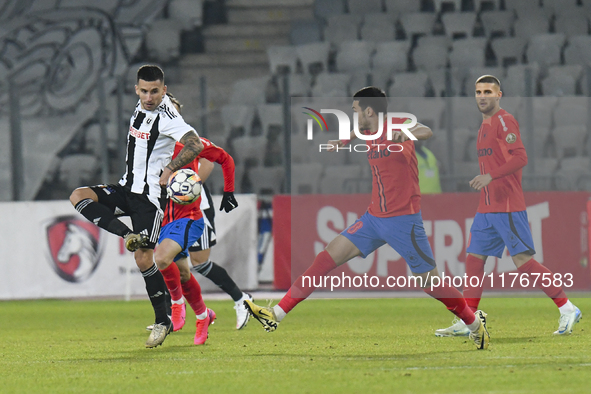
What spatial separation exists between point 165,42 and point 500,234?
13182 millimetres

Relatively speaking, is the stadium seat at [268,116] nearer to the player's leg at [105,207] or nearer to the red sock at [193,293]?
the red sock at [193,293]

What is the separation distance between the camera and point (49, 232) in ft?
40.0

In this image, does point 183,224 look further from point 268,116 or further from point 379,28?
point 379,28

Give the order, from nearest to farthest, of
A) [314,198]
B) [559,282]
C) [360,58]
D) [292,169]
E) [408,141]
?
[408,141] → [559,282] → [314,198] → [292,169] → [360,58]

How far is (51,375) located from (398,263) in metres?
7.18

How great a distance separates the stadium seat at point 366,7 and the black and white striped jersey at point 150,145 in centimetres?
1269

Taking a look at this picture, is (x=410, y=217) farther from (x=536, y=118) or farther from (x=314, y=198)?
(x=536, y=118)

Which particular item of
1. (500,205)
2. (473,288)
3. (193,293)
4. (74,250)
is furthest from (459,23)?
(193,293)

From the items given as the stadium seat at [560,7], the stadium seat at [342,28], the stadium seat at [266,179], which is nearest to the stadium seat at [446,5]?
the stadium seat at [342,28]

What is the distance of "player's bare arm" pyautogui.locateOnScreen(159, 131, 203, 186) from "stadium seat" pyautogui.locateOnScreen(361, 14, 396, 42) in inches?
468

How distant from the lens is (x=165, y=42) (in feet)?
62.2

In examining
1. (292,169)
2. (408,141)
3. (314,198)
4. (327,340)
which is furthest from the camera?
(292,169)

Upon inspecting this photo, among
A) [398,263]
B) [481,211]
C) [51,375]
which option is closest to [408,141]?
[481,211]

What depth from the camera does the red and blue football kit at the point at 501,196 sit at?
22.8ft
